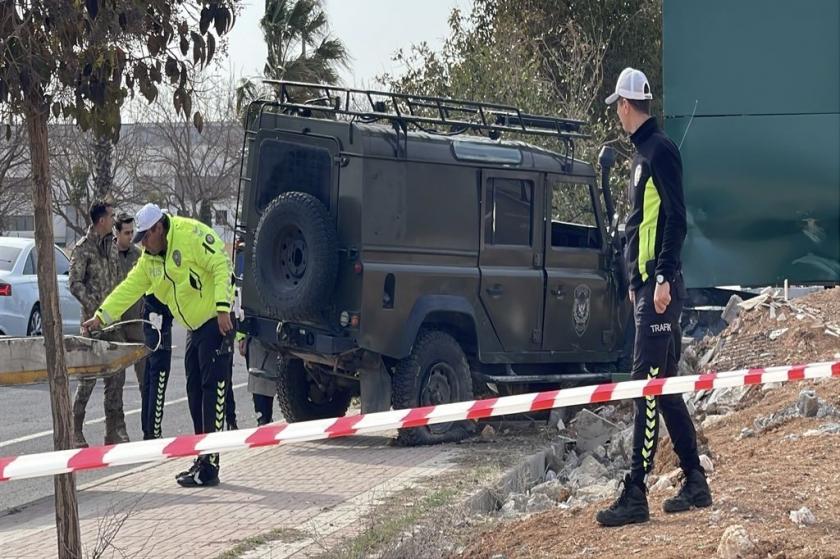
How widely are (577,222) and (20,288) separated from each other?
27.1ft

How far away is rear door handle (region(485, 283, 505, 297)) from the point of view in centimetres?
1091

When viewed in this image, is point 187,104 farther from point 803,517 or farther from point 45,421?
point 45,421

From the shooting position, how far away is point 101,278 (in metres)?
11.0

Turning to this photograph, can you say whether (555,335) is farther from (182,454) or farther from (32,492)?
(182,454)

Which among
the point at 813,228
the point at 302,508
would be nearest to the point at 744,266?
the point at 813,228

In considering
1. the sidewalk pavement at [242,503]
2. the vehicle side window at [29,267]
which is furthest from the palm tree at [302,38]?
the sidewalk pavement at [242,503]

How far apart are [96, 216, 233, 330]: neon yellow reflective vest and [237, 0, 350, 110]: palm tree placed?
23031mm

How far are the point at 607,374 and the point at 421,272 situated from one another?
2.39 metres

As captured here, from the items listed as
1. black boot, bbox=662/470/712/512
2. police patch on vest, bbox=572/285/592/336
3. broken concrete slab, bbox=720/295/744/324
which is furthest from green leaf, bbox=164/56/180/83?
broken concrete slab, bbox=720/295/744/324

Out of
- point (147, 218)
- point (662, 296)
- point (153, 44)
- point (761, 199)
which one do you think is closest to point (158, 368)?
point (147, 218)

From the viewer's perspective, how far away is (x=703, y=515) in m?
6.35

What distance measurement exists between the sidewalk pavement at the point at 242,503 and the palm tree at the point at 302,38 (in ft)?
73.4

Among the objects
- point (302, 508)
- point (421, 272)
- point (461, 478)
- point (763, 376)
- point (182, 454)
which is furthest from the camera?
point (421, 272)

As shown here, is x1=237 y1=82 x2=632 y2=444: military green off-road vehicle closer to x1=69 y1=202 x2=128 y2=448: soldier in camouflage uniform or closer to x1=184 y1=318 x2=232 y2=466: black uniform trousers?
x1=69 y1=202 x2=128 y2=448: soldier in camouflage uniform
